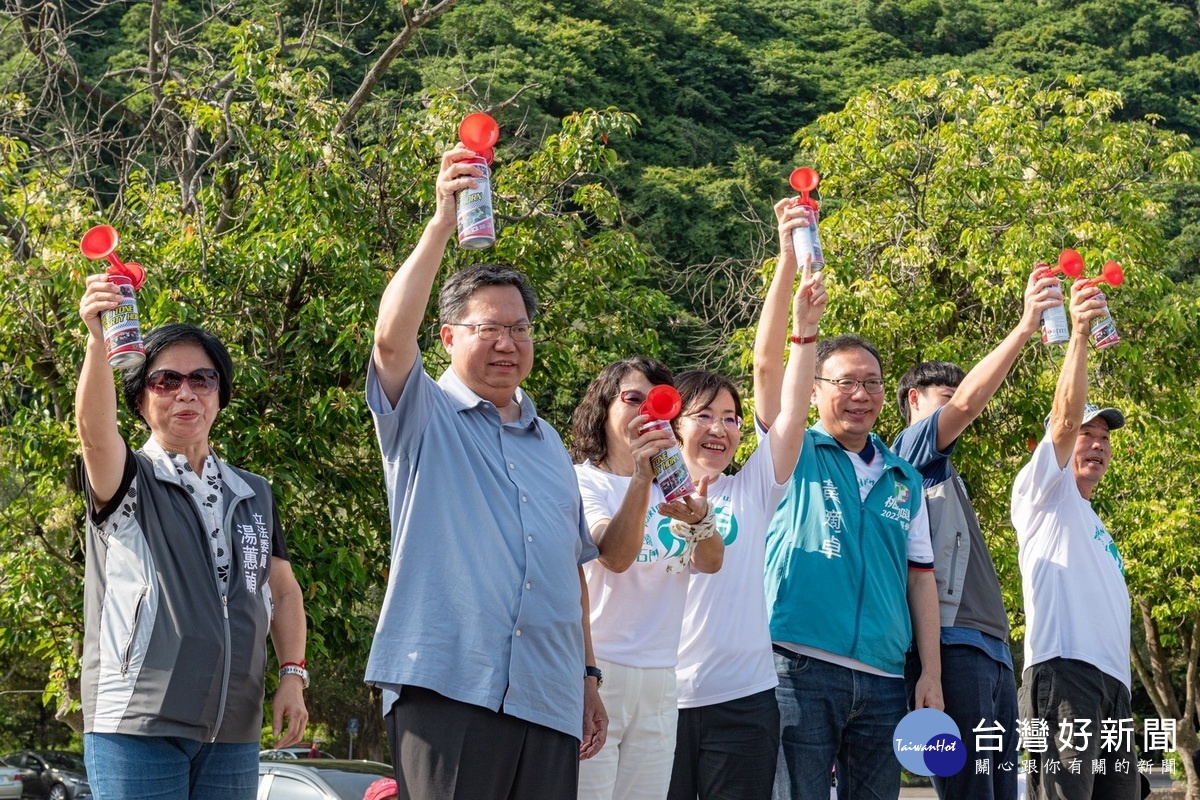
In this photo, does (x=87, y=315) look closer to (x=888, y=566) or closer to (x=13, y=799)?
(x=888, y=566)

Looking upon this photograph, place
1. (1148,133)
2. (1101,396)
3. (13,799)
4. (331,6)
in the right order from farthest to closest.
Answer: (13,799) → (1148,133) → (331,6) → (1101,396)

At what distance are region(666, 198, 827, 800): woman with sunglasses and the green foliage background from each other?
361 cm

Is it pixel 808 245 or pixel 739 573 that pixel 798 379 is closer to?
pixel 808 245

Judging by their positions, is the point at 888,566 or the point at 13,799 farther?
the point at 13,799

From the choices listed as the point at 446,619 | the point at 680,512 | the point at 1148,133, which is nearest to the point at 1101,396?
the point at 1148,133

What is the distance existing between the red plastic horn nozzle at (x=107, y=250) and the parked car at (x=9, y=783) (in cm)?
2234

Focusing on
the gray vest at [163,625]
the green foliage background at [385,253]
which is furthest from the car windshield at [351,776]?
the gray vest at [163,625]

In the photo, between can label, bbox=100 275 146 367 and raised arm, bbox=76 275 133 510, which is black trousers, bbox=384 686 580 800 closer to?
raised arm, bbox=76 275 133 510

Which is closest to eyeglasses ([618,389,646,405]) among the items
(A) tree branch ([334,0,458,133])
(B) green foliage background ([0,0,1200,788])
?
(B) green foliage background ([0,0,1200,788])

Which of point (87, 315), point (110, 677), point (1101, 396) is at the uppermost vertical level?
point (1101, 396)

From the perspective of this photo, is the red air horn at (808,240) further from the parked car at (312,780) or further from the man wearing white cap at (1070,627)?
the parked car at (312,780)

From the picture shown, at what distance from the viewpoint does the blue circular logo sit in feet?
12.2

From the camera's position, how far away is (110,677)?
290 centimetres

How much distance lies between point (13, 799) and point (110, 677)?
2256 centimetres
